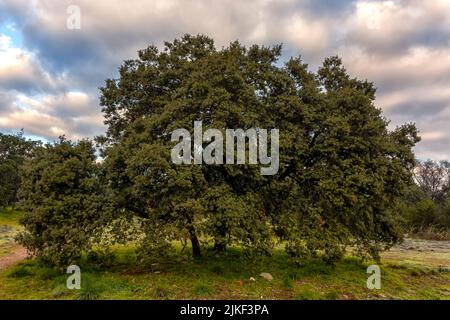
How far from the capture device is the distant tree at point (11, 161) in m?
66.1

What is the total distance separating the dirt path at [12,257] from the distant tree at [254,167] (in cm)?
910

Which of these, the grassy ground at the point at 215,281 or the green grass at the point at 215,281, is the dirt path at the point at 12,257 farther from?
the grassy ground at the point at 215,281

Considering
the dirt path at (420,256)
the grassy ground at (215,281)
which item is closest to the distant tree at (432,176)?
the dirt path at (420,256)

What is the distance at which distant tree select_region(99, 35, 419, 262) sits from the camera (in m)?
17.4

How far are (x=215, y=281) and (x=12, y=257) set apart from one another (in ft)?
52.4

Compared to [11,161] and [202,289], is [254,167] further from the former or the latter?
[11,161]

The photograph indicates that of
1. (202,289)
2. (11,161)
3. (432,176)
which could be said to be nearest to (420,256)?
(202,289)

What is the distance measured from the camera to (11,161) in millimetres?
68562

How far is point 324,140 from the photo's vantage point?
67.1ft
